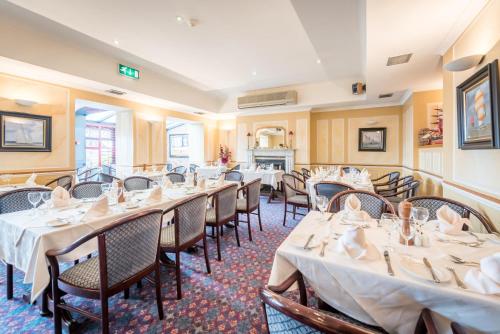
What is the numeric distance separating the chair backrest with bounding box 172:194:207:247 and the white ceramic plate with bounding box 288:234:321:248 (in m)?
1.03

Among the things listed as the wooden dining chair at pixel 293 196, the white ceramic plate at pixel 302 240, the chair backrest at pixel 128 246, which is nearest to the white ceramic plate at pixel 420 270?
the white ceramic plate at pixel 302 240

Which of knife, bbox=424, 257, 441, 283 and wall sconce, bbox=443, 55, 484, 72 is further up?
wall sconce, bbox=443, 55, 484, 72

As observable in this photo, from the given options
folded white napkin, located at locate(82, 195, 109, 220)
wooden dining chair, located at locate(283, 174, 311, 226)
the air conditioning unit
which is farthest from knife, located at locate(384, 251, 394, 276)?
the air conditioning unit

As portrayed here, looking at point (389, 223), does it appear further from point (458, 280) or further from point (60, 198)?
point (60, 198)

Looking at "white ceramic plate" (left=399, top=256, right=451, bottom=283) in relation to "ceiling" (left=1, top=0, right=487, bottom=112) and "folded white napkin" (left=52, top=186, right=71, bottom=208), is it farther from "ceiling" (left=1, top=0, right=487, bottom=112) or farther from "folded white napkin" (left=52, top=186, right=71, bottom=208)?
"folded white napkin" (left=52, top=186, right=71, bottom=208)

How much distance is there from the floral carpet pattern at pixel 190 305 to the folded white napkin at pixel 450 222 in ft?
4.84

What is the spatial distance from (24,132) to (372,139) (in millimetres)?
8639

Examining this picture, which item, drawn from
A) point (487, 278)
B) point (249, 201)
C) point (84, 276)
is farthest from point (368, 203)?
point (84, 276)

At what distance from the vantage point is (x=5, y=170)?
3.96 metres

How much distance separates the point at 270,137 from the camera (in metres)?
7.91

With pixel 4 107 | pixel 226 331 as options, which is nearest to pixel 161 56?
pixel 4 107

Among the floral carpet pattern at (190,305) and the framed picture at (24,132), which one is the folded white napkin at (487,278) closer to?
the floral carpet pattern at (190,305)

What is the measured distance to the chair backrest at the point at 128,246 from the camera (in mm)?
1365

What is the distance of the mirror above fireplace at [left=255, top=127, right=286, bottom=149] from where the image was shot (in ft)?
25.2
